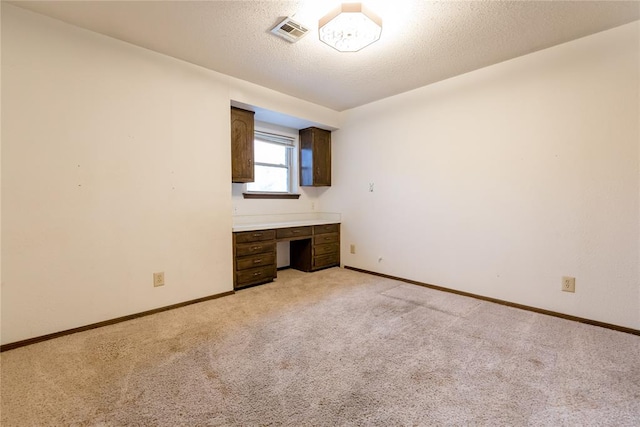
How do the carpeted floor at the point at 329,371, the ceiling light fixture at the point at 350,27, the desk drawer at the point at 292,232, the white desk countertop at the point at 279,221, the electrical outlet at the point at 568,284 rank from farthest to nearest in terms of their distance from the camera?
the desk drawer at the point at 292,232, the white desk countertop at the point at 279,221, the electrical outlet at the point at 568,284, the ceiling light fixture at the point at 350,27, the carpeted floor at the point at 329,371

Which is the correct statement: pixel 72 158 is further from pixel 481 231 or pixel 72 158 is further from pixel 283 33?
pixel 481 231

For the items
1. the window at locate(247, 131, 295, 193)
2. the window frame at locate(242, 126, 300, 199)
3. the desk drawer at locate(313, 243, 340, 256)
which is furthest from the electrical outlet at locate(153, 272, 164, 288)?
the desk drawer at locate(313, 243, 340, 256)

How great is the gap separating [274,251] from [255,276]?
38 centimetres

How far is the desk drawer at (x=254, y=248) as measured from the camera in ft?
10.7

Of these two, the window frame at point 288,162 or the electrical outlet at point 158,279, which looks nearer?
the electrical outlet at point 158,279

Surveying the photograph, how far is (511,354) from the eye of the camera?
6.21 feet

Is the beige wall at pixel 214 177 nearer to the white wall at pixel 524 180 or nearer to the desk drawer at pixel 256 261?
the white wall at pixel 524 180

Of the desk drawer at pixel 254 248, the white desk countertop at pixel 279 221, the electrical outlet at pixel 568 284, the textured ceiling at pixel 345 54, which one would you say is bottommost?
the electrical outlet at pixel 568 284

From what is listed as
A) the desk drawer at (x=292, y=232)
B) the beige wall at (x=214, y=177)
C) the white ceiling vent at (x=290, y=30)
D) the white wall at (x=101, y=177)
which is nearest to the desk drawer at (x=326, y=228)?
the desk drawer at (x=292, y=232)

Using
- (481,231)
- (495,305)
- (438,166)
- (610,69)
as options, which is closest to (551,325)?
(495,305)

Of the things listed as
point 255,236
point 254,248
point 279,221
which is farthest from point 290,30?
point 279,221

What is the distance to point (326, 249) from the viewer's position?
14.0ft

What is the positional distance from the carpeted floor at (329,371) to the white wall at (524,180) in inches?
17.8

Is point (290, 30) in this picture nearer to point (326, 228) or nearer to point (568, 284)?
point (326, 228)
